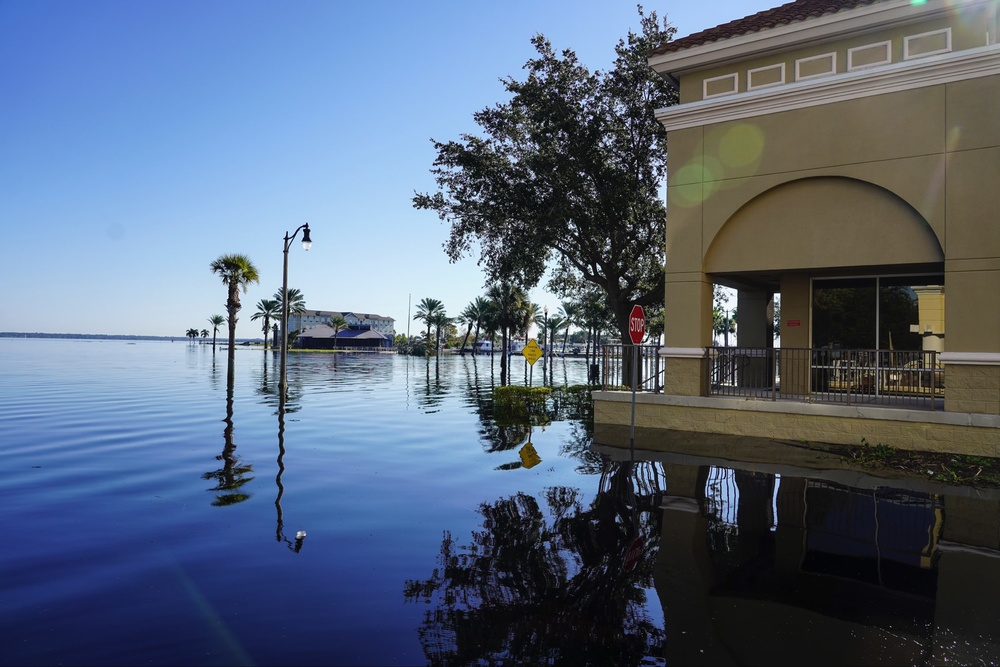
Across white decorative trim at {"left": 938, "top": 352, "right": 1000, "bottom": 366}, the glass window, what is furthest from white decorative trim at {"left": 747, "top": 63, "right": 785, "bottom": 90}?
white decorative trim at {"left": 938, "top": 352, "right": 1000, "bottom": 366}

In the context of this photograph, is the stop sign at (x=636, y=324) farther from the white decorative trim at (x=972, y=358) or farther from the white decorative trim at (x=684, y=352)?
the white decorative trim at (x=972, y=358)

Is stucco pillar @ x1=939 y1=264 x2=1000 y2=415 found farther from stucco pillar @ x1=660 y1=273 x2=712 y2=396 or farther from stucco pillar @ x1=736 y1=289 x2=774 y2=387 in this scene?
stucco pillar @ x1=736 y1=289 x2=774 y2=387

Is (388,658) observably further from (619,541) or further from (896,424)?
(896,424)

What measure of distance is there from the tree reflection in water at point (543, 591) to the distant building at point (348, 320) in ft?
446

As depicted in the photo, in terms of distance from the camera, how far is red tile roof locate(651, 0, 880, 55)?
13.6m

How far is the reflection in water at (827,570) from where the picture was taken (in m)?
4.62

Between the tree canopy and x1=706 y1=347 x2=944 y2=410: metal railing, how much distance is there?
344 inches

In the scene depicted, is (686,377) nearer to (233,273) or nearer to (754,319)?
(754,319)

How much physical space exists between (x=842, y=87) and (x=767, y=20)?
260 cm

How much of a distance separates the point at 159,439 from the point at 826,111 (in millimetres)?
17041

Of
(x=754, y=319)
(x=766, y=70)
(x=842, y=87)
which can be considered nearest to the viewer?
(x=842, y=87)

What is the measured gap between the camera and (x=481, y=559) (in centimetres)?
638

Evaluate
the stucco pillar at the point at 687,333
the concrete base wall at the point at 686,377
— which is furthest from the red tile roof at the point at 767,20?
the concrete base wall at the point at 686,377

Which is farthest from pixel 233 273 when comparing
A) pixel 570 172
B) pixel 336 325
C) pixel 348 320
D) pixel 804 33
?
pixel 348 320
